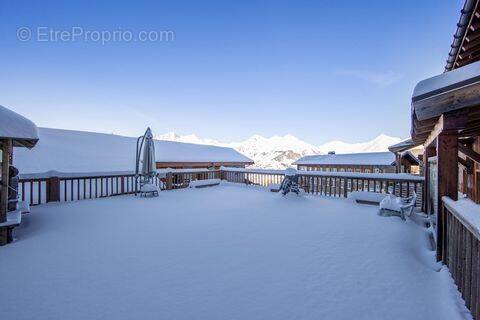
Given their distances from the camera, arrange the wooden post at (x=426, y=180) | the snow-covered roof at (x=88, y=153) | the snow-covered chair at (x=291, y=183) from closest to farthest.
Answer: the wooden post at (x=426, y=180), the snow-covered chair at (x=291, y=183), the snow-covered roof at (x=88, y=153)

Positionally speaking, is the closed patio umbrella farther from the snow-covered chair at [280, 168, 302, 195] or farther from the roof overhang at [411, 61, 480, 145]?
the roof overhang at [411, 61, 480, 145]

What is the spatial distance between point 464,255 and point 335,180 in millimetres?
6176

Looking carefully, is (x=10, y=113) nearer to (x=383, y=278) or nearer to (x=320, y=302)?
(x=320, y=302)

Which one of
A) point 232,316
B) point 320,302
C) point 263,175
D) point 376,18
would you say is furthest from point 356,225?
point 376,18

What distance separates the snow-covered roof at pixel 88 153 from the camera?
11562 mm

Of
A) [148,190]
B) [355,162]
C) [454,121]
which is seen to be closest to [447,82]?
[454,121]

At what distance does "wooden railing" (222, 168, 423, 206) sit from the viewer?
6.47 m

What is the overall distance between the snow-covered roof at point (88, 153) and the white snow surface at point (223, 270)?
8.51m

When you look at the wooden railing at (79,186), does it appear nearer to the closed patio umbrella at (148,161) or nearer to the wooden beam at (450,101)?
the closed patio umbrella at (148,161)

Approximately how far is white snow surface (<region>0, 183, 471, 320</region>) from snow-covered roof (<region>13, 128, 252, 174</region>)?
851cm

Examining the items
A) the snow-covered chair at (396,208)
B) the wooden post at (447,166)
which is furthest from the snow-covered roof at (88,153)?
the wooden post at (447,166)

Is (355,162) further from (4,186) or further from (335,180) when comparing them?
(4,186)

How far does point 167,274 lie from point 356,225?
12.1 ft

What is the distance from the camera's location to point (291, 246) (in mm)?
3406
